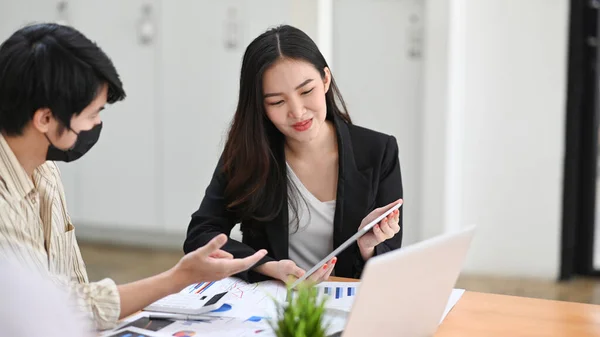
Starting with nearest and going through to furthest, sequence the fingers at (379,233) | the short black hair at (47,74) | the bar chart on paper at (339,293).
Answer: the short black hair at (47,74), the bar chart on paper at (339,293), the fingers at (379,233)

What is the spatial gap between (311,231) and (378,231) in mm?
238

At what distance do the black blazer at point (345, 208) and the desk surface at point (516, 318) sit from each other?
1.19ft

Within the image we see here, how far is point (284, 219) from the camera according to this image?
74.5 inches

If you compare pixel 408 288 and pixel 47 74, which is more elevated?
pixel 47 74

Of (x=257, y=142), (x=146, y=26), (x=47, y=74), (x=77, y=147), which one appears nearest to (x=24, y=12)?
(x=146, y=26)

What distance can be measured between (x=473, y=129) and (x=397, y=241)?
6.39 feet

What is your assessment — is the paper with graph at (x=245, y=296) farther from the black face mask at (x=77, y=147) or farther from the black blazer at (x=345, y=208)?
the black face mask at (x=77, y=147)

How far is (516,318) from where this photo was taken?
1.48 m

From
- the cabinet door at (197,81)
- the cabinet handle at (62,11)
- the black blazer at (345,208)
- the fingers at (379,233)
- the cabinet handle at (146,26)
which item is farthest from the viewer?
the cabinet handle at (62,11)

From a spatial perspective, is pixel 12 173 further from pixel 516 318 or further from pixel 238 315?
pixel 516 318

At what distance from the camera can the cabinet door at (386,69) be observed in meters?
3.81

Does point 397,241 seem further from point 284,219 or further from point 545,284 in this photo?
point 545,284

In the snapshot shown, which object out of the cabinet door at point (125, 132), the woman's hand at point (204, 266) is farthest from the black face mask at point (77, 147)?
the cabinet door at point (125, 132)

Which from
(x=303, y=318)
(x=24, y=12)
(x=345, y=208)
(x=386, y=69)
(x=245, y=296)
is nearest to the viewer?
(x=303, y=318)
